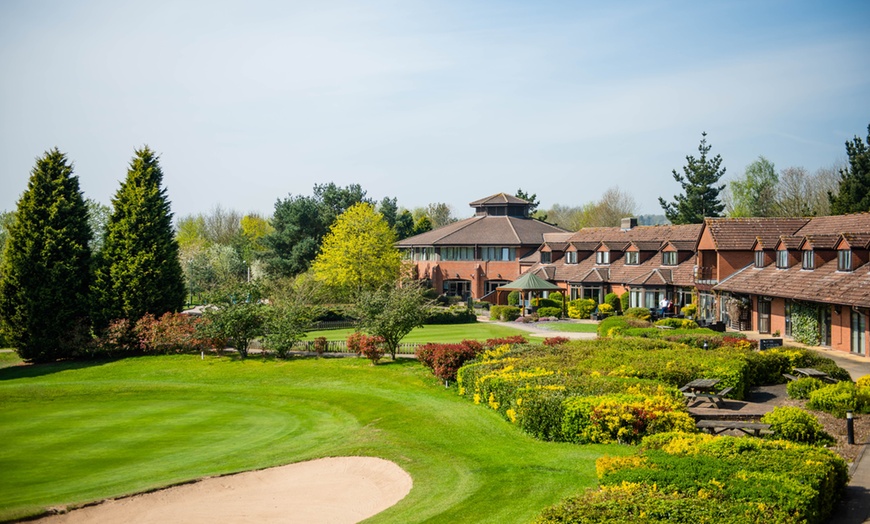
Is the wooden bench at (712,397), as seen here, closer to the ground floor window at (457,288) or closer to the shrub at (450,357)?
the shrub at (450,357)

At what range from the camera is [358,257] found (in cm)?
6384

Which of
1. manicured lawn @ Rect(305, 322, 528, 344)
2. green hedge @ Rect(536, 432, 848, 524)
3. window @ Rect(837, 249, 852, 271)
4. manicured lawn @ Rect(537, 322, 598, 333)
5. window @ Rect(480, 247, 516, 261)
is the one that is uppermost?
window @ Rect(480, 247, 516, 261)

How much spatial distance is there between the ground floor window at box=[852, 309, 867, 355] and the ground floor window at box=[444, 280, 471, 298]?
4143 centimetres

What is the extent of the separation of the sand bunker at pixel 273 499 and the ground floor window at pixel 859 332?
81.4 ft

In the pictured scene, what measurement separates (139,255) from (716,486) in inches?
1491

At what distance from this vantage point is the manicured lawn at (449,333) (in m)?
42.5

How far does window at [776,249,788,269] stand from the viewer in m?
39.8

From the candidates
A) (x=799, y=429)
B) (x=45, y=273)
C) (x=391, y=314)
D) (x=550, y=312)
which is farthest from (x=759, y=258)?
(x=45, y=273)

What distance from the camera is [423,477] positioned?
51.0 ft

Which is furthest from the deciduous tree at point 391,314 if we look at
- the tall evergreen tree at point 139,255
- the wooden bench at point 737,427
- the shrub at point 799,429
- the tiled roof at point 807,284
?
the shrub at point 799,429

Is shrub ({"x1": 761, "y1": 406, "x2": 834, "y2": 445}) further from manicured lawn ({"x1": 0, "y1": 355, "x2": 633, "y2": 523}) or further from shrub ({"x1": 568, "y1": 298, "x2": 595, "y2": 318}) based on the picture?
shrub ({"x1": 568, "y1": 298, "x2": 595, "y2": 318})

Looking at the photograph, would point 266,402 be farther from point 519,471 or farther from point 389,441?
point 519,471

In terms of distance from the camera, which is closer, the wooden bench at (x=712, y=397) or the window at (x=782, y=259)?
the wooden bench at (x=712, y=397)

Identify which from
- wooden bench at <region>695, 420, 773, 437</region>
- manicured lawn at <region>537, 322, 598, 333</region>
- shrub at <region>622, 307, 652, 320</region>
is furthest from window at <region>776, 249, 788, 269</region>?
wooden bench at <region>695, 420, 773, 437</region>
